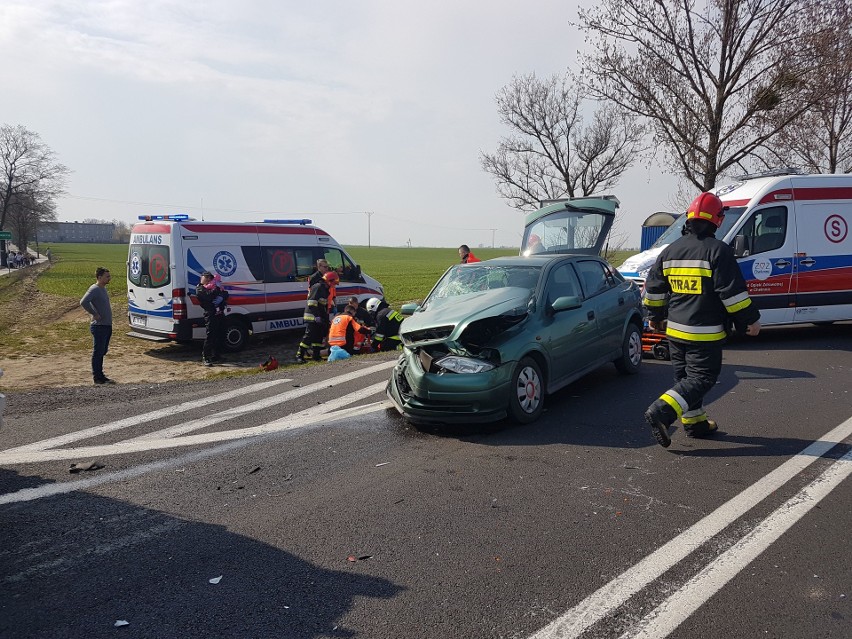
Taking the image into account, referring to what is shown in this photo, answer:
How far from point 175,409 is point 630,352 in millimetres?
5613

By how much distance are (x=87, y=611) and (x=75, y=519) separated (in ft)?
4.28

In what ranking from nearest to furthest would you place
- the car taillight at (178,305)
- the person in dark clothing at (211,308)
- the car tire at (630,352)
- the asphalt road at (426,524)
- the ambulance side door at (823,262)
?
the asphalt road at (426,524) → the car tire at (630,352) → the ambulance side door at (823,262) → the person in dark clothing at (211,308) → the car taillight at (178,305)

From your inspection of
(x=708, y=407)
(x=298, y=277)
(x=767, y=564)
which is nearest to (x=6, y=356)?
(x=298, y=277)

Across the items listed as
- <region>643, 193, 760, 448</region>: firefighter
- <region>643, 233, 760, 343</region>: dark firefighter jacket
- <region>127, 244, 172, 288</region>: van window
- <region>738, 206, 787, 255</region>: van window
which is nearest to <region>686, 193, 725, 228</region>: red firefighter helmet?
<region>643, 193, 760, 448</region>: firefighter

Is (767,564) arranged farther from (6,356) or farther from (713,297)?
(6,356)

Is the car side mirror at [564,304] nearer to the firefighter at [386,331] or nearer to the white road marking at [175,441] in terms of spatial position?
the white road marking at [175,441]

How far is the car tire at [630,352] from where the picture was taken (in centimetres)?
812

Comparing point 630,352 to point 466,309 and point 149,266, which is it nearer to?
point 466,309

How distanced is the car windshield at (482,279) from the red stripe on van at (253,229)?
7.09 m

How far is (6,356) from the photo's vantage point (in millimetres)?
12570

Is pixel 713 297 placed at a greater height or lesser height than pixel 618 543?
greater

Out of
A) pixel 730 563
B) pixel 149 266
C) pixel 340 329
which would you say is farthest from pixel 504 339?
pixel 149 266

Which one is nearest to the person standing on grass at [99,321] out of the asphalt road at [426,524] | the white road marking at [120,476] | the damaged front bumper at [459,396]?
the asphalt road at [426,524]

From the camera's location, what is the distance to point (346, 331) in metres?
11.3
